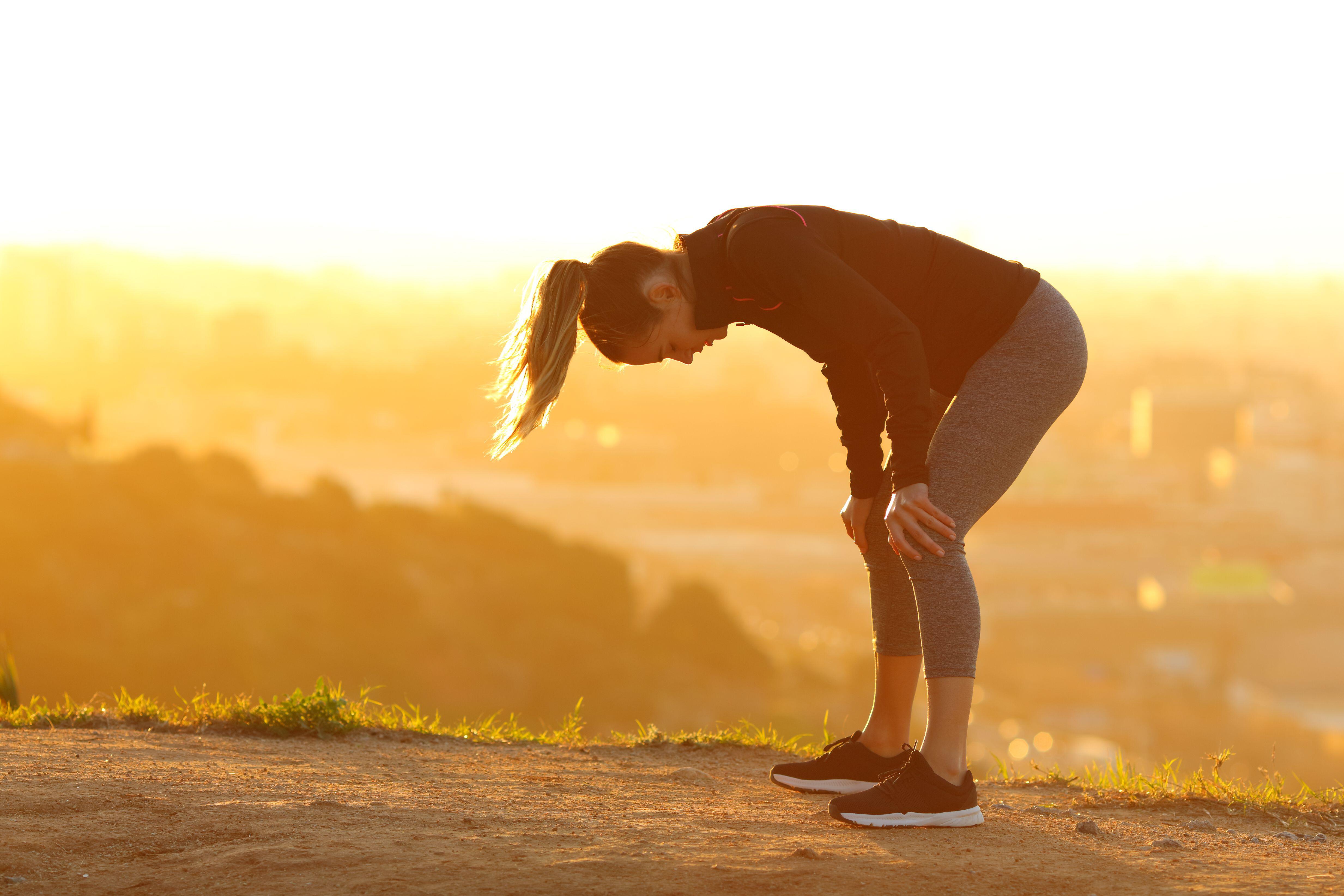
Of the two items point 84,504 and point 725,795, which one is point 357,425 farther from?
point 725,795

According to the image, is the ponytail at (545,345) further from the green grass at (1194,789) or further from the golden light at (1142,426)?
the golden light at (1142,426)

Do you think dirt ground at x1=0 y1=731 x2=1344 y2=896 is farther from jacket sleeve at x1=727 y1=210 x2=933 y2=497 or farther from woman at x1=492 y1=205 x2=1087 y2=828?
jacket sleeve at x1=727 y1=210 x2=933 y2=497

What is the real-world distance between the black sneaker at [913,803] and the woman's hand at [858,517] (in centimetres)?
57

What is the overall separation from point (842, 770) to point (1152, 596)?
4552cm

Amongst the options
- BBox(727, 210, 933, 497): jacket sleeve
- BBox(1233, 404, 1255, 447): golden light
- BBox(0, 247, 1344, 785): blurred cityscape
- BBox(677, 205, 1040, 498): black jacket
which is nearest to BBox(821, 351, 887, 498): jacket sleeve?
BBox(677, 205, 1040, 498): black jacket

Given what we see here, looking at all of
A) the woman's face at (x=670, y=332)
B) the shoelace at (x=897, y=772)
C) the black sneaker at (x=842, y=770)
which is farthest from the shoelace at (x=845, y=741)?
the woman's face at (x=670, y=332)

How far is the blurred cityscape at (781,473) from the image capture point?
2998 centimetres

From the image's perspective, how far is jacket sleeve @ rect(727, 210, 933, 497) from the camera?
2641 millimetres

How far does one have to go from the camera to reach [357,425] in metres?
57.7

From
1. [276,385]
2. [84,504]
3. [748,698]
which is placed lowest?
[748,698]

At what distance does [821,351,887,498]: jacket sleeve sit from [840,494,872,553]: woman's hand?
0.08 ft

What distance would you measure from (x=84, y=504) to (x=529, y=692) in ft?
32.0

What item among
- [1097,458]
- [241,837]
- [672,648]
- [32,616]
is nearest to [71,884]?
[241,837]

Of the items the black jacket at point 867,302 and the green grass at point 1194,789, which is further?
the green grass at point 1194,789
